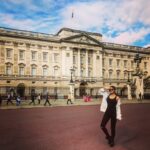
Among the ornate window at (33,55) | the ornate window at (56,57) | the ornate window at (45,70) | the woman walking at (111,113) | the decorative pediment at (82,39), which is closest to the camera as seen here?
the woman walking at (111,113)

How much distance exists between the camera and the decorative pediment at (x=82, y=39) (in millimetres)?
56906

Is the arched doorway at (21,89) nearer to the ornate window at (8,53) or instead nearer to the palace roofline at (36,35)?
the ornate window at (8,53)

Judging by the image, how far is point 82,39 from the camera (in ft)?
194

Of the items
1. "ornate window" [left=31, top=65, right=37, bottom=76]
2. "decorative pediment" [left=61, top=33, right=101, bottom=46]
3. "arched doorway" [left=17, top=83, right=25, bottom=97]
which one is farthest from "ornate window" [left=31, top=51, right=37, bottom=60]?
"decorative pediment" [left=61, top=33, right=101, bottom=46]

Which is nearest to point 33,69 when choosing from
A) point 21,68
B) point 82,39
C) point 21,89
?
point 21,68

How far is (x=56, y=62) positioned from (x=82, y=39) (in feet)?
29.9

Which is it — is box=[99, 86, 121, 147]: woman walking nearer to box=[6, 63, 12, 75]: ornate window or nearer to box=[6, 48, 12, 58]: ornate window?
box=[6, 63, 12, 75]: ornate window

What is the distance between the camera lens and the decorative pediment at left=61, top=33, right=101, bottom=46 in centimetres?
5691

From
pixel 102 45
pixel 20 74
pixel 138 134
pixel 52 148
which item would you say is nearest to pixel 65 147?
pixel 52 148

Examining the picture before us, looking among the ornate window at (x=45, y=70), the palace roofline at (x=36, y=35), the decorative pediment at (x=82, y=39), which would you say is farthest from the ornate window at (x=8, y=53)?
the decorative pediment at (x=82, y=39)

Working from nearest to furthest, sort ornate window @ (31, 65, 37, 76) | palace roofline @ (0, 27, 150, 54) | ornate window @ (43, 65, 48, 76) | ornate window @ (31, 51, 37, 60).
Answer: palace roofline @ (0, 27, 150, 54), ornate window @ (31, 65, 37, 76), ornate window @ (31, 51, 37, 60), ornate window @ (43, 65, 48, 76)

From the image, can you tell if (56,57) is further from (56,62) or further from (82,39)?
(82,39)

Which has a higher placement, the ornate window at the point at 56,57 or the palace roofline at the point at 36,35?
the palace roofline at the point at 36,35

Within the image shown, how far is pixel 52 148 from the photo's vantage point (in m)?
7.55
